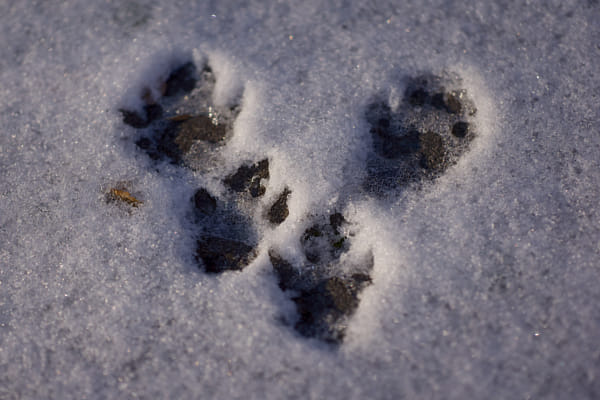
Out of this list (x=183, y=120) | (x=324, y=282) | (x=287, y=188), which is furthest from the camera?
(x=183, y=120)

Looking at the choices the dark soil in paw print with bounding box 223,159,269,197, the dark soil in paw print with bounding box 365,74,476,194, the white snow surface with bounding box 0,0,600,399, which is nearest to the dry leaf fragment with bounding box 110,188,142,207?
the white snow surface with bounding box 0,0,600,399

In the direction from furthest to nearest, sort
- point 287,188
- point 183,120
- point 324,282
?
point 183,120 < point 287,188 < point 324,282

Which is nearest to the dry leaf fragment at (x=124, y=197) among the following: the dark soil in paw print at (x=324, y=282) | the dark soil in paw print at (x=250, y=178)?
the dark soil in paw print at (x=250, y=178)

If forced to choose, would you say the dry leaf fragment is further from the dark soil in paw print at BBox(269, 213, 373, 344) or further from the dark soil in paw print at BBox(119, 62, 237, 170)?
the dark soil in paw print at BBox(269, 213, 373, 344)

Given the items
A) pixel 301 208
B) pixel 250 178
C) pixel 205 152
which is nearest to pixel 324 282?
pixel 301 208

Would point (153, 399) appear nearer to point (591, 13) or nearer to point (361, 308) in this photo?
point (361, 308)

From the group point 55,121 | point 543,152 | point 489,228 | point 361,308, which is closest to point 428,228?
point 489,228

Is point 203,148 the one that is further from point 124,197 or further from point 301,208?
point 301,208
